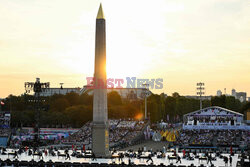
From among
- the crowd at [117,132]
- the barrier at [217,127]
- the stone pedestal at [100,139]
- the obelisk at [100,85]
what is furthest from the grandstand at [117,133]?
the obelisk at [100,85]

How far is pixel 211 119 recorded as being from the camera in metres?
68.1

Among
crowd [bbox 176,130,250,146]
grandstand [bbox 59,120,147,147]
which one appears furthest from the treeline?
crowd [bbox 176,130,250,146]

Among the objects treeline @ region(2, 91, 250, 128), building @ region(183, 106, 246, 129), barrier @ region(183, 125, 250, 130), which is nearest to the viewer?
barrier @ region(183, 125, 250, 130)

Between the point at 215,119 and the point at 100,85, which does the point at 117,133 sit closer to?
the point at 215,119

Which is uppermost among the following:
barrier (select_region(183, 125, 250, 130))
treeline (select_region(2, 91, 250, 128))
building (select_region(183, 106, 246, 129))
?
treeline (select_region(2, 91, 250, 128))

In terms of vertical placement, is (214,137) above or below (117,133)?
below

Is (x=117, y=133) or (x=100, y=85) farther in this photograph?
(x=117, y=133)

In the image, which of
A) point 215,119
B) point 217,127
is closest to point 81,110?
point 215,119

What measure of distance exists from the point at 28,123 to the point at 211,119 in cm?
4654

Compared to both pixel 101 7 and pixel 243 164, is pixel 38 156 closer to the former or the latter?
pixel 101 7

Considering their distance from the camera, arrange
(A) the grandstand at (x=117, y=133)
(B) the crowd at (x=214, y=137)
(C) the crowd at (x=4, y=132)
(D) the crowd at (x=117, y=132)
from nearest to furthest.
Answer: (B) the crowd at (x=214, y=137)
(A) the grandstand at (x=117, y=133)
(D) the crowd at (x=117, y=132)
(C) the crowd at (x=4, y=132)

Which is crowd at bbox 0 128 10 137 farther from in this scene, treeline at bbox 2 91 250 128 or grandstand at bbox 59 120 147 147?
grandstand at bbox 59 120 147 147

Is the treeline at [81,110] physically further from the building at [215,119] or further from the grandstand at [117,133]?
the building at [215,119]

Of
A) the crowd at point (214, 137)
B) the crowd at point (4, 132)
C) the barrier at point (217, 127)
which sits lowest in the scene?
the crowd at point (214, 137)
